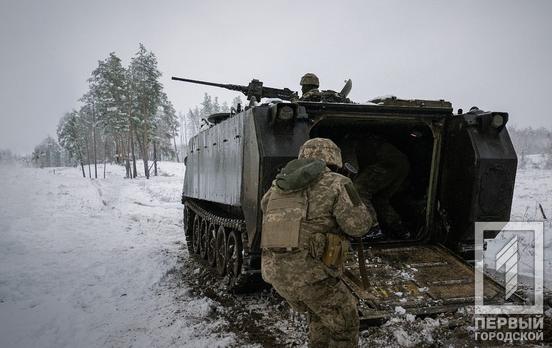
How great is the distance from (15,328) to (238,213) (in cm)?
284

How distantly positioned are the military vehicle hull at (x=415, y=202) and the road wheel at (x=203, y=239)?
92 cm

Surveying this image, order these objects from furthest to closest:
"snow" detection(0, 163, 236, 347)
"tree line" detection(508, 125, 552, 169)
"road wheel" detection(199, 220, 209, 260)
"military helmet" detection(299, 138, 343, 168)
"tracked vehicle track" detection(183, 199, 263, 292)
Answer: "tree line" detection(508, 125, 552, 169)
"road wheel" detection(199, 220, 209, 260)
"tracked vehicle track" detection(183, 199, 263, 292)
"snow" detection(0, 163, 236, 347)
"military helmet" detection(299, 138, 343, 168)

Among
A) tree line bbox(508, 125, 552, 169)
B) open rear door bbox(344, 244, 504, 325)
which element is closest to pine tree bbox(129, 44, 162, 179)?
open rear door bbox(344, 244, 504, 325)

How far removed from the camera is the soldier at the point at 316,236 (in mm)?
2918

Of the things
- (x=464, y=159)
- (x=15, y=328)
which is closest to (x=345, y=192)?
(x=464, y=159)

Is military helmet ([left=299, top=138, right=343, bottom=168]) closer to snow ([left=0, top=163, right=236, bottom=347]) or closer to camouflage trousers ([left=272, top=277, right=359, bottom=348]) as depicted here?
camouflage trousers ([left=272, top=277, right=359, bottom=348])

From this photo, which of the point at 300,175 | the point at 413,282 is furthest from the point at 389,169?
the point at 300,175

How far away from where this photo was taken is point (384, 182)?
6324 millimetres

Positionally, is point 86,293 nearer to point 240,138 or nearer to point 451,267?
point 240,138

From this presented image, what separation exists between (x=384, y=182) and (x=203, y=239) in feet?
11.8

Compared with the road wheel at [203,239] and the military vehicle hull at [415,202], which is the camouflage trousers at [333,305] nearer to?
the military vehicle hull at [415,202]

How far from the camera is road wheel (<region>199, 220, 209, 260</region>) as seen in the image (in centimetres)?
755

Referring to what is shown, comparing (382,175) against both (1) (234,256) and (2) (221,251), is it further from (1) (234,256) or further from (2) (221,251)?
(2) (221,251)

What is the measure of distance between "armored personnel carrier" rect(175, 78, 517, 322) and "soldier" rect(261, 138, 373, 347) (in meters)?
0.78
